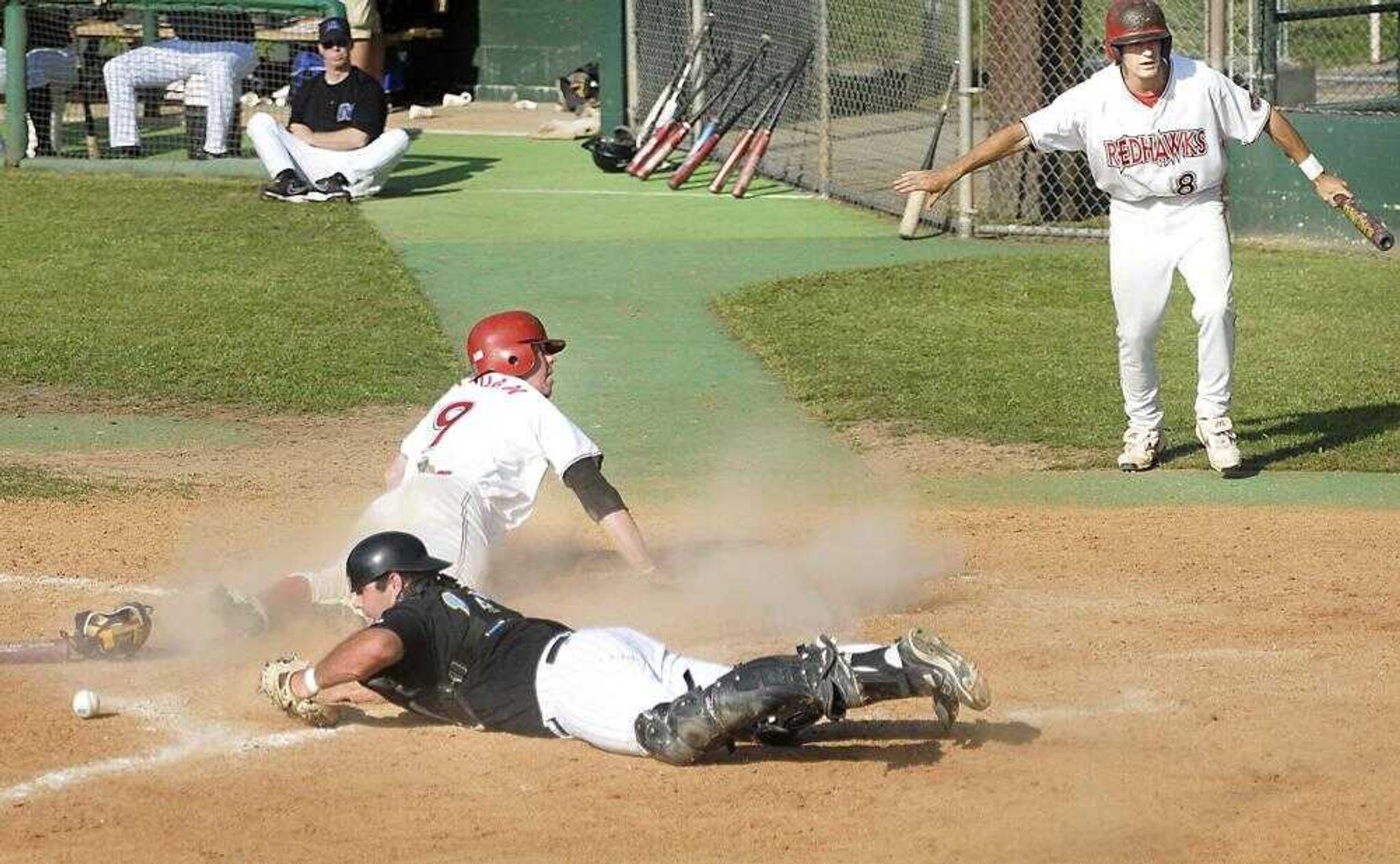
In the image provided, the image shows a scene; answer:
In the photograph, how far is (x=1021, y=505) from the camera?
9734 millimetres

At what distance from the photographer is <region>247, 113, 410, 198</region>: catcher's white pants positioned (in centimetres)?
1811

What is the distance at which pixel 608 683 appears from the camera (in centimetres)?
624

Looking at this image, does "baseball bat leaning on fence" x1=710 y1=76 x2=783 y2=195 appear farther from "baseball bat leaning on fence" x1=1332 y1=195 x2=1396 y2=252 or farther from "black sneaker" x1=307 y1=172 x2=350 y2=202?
"baseball bat leaning on fence" x1=1332 y1=195 x2=1396 y2=252

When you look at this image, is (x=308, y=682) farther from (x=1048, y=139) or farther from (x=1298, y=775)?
(x=1048, y=139)

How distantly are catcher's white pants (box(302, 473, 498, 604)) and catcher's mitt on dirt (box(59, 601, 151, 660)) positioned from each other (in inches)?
25.3

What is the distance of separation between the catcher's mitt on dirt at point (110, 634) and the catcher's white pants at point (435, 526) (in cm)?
64

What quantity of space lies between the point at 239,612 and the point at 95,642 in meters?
0.53

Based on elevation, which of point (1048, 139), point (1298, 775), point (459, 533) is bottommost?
point (1298, 775)

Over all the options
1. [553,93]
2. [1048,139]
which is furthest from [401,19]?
[1048,139]

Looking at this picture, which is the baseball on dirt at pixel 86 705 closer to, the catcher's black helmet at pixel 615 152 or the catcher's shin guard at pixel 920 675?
the catcher's shin guard at pixel 920 675

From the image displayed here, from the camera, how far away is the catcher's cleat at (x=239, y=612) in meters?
7.45

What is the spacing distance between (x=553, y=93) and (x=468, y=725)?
1880 centimetres

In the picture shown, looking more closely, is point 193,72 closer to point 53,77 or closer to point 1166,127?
point 53,77

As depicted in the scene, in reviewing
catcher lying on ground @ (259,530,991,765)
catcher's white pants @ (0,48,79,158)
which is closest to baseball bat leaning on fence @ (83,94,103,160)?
catcher's white pants @ (0,48,79,158)
